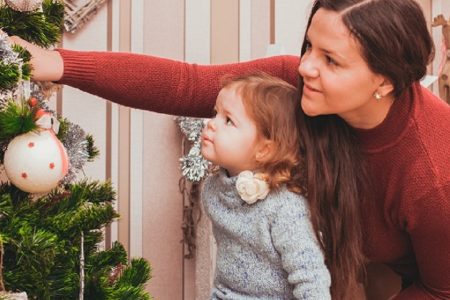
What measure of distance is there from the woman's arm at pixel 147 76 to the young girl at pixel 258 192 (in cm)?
8

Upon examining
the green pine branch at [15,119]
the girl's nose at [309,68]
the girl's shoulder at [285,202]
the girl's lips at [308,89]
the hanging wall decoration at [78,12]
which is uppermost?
the hanging wall decoration at [78,12]

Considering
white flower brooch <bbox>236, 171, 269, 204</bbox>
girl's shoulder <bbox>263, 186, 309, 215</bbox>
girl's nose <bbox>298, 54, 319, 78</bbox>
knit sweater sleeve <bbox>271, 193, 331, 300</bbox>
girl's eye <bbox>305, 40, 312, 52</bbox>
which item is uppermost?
girl's eye <bbox>305, 40, 312, 52</bbox>

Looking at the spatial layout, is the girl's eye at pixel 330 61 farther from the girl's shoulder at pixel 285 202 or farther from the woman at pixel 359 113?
the girl's shoulder at pixel 285 202

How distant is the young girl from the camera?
1.18m

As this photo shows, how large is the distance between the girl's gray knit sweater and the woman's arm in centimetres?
18

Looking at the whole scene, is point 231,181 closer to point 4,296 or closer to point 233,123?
point 233,123

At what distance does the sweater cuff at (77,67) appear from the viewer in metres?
1.16

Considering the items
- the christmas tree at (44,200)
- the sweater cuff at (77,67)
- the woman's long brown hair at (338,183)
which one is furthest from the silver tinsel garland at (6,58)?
the woman's long brown hair at (338,183)

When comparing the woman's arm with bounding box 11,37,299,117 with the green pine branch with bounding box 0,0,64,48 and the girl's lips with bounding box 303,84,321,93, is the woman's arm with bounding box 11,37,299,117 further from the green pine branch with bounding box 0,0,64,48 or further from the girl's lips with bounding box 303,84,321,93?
the girl's lips with bounding box 303,84,321,93

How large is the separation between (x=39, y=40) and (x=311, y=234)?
60 centimetres

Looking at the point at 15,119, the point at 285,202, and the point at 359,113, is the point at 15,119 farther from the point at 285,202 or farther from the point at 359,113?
the point at 359,113

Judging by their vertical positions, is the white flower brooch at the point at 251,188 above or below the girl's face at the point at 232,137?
below

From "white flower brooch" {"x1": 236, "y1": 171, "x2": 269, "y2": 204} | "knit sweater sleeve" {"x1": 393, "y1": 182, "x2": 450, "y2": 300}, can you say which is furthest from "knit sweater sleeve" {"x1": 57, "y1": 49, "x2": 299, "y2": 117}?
"knit sweater sleeve" {"x1": 393, "y1": 182, "x2": 450, "y2": 300}

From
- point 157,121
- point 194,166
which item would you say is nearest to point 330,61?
point 194,166
